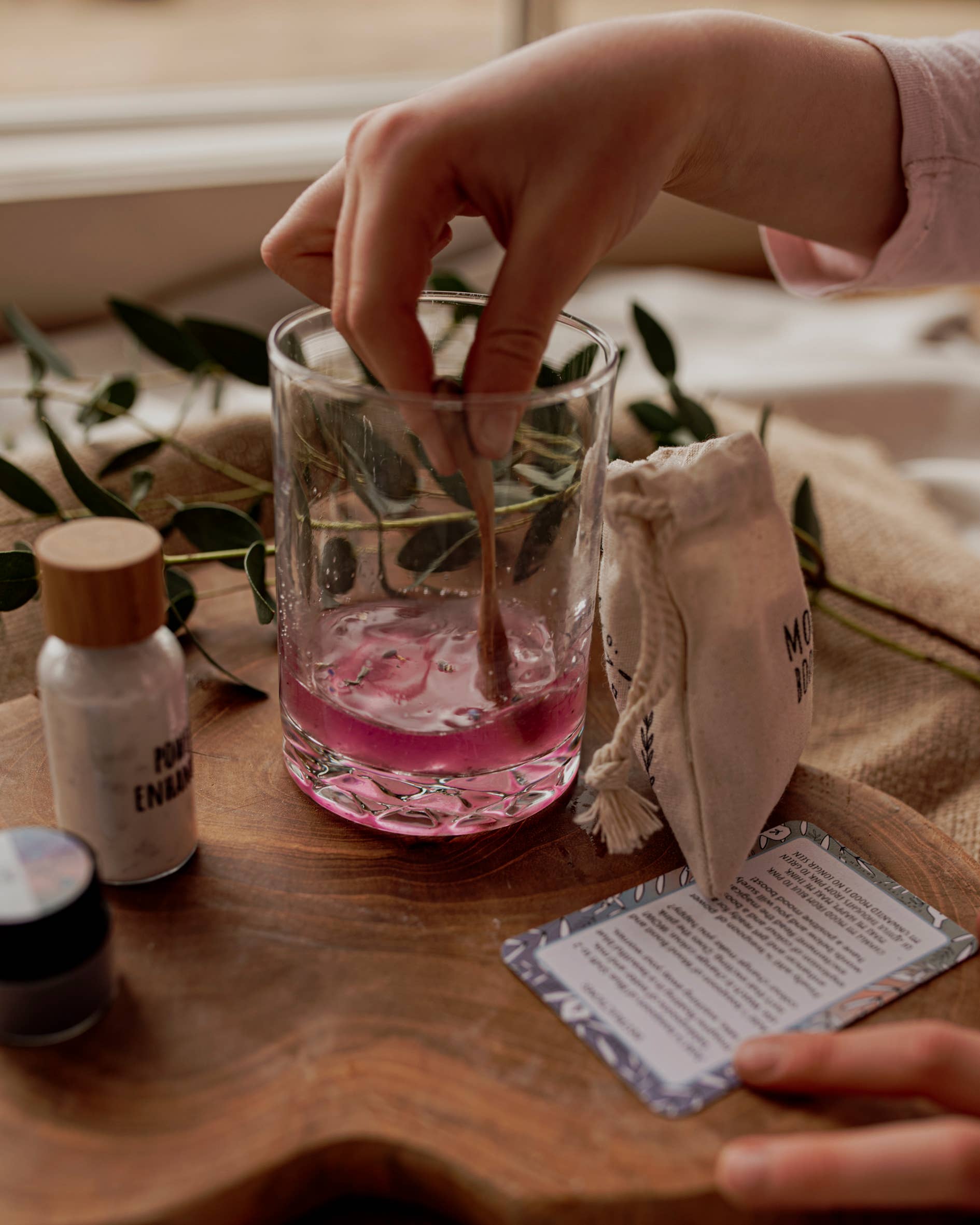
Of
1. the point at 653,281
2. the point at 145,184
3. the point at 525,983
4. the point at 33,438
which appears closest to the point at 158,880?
the point at 525,983

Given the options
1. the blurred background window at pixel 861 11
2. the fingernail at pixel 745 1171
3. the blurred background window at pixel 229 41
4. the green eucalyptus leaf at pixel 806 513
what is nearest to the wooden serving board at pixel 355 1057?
the fingernail at pixel 745 1171

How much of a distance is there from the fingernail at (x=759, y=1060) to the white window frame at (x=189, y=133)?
129cm

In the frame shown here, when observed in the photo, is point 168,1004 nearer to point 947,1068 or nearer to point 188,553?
point 947,1068

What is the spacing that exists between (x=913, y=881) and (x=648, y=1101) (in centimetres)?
20

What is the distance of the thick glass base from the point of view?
55 centimetres

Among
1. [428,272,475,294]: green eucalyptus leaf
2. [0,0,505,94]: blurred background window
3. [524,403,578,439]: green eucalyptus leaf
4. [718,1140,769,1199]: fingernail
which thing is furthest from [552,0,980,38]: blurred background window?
[718,1140,769,1199]: fingernail

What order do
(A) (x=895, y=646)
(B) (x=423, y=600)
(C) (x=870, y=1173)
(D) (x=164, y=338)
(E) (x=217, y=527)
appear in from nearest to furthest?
1. (C) (x=870, y=1173)
2. (B) (x=423, y=600)
3. (E) (x=217, y=527)
4. (A) (x=895, y=646)
5. (D) (x=164, y=338)

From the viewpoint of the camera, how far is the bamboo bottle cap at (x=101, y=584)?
1.45ft

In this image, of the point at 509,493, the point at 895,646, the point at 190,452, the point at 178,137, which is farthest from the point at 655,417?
the point at 178,137

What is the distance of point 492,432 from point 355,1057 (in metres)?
0.25

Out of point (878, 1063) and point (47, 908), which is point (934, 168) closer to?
point (878, 1063)

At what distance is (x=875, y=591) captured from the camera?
0.89 meters

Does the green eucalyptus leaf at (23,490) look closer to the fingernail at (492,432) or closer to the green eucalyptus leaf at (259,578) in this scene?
the green eucalyptus leaf at (259,578)

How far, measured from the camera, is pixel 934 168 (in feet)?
2.37
